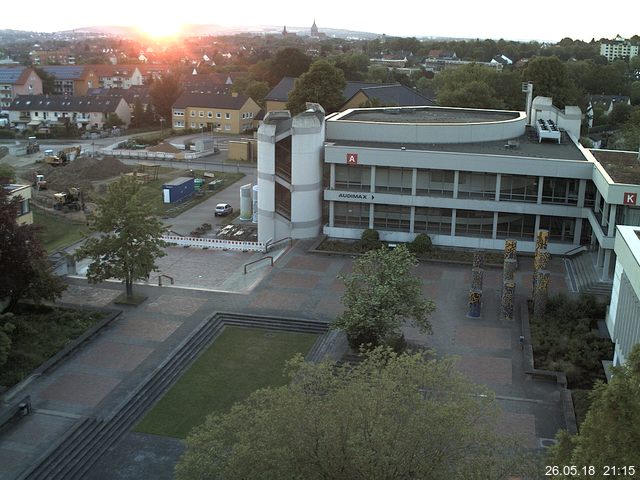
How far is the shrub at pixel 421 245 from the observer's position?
43375mm

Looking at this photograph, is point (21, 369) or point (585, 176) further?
point (585, 176)

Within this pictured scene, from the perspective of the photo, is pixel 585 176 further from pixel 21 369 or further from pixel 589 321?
pixel 21 369

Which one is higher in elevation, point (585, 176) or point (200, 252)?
point (585, 176)

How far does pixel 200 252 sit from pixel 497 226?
18.6 metres

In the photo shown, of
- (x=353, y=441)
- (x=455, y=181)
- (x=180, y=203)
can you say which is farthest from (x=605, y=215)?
(x=180, y=203)

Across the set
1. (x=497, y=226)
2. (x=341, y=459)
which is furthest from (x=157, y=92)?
(x=341, y=459)

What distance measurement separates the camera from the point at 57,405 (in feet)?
84.5

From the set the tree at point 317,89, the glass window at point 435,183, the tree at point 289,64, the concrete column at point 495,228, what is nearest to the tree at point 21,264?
the glass window at point 435,183

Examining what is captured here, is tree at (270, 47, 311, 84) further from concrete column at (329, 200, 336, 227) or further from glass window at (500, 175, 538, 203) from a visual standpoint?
glass window at (500, 175, 538, 203)

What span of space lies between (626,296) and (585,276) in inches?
499

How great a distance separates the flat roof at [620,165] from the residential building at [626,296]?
1067 cm

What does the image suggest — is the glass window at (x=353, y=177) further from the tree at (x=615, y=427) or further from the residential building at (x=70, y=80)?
the residential building at (x=70, y=80)

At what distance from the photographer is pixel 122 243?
34594mm

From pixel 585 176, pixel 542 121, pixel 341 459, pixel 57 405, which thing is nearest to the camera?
pixel 341 459
